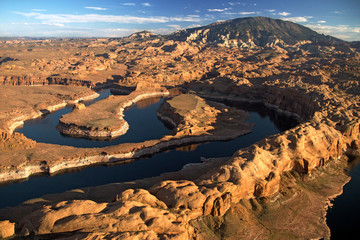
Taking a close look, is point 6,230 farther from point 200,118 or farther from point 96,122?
point 200,118

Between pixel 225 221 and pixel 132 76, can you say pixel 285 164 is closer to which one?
pixel 225 221

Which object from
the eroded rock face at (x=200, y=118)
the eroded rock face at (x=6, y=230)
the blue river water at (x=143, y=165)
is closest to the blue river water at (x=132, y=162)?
the blue river water at (x=143, y=165)

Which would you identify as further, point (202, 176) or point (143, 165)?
point (143, 165)

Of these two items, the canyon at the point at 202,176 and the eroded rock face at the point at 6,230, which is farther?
the canyon at the point at 202,176

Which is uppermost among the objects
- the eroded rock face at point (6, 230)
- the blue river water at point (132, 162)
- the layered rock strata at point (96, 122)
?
the eroded rock face at point (6, 230)

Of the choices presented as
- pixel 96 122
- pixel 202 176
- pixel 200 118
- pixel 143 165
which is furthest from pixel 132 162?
pixel 200 118

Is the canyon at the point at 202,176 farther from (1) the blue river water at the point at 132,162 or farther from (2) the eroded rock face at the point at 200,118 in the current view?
(1) the blue river water at the point at 132,162

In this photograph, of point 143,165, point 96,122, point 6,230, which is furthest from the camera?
point 96,122

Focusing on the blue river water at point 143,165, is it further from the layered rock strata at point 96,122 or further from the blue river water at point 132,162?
the layered rock strata at point 96,122

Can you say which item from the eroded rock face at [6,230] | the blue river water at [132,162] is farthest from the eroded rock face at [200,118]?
the eroded rock face at [6,230]

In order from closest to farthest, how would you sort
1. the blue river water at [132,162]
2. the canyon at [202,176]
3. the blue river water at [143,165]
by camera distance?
the canyon at [202,176] → the blue river water at [143,165] → the blue river water at [132,162]

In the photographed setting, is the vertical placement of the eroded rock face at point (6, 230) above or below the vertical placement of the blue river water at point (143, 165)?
above

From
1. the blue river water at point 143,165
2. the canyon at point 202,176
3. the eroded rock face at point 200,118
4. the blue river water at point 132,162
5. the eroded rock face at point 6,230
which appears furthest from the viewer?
the eroded rock face at point 200,118
